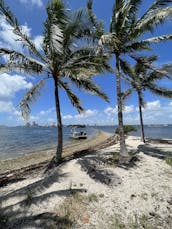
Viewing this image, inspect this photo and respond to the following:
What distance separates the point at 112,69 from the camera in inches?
452

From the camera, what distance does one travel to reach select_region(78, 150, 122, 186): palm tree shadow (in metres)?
7.65

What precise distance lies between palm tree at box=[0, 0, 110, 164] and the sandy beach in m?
3.13

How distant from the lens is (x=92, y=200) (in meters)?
6.22

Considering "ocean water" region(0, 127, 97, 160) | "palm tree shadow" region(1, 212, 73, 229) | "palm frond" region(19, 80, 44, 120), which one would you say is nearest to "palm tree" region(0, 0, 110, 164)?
"palm frond" region(19, 80, 44, 120)

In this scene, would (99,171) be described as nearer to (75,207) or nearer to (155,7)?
(75,207)

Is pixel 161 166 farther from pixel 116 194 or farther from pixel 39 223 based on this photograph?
pixel 39 223

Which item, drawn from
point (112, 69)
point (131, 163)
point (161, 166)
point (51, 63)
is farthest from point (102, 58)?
point (161, 166)

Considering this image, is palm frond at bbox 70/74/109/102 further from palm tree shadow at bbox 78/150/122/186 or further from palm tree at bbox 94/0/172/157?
palm tree shadow at bbox 78/150/122/186

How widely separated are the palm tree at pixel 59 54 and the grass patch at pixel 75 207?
13.9 ft

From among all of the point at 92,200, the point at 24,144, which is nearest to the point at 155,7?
the point at 92,200

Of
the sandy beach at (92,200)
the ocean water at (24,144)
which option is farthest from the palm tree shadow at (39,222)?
the ocean water at (24,144)

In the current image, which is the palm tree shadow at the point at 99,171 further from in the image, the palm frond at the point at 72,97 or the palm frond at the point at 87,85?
the palm frond at the point at 87,85

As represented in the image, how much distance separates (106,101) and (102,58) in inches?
104

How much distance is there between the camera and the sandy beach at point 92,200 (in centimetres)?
530
